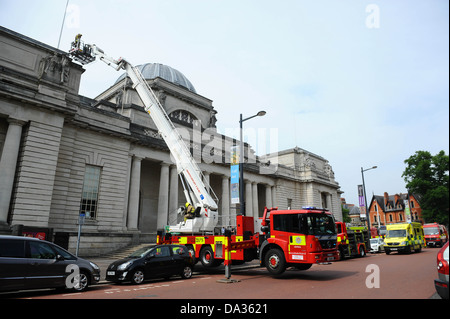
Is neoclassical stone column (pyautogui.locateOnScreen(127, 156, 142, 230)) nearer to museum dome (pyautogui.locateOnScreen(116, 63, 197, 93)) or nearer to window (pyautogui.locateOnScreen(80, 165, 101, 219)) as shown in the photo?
window (pyautogui.locateOnScreen(80, 165, 101, 219))

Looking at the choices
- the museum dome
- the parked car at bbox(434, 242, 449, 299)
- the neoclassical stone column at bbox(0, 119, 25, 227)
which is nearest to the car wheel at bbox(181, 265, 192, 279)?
the parked car at bbox(434, 242, 449, 299)

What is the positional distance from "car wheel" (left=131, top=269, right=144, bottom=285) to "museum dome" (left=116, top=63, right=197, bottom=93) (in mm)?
32130

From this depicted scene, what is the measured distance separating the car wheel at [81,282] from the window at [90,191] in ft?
46.0

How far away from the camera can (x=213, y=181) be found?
38.7 m

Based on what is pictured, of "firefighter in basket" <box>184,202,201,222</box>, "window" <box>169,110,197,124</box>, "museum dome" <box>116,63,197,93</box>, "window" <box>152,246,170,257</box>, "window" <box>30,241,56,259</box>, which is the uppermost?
"museum dome" <box>116,63,197,93</box>

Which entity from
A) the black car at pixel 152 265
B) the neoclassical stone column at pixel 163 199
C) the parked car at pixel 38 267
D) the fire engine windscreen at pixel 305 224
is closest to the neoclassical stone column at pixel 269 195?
the neoclassical stone column at pixel 163 199

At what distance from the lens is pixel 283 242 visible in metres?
11.9

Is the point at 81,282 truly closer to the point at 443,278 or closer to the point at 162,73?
the point at 443,278

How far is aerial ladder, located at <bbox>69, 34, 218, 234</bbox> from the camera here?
50.4ft

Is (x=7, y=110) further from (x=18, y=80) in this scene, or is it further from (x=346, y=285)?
(x=346, y=285)

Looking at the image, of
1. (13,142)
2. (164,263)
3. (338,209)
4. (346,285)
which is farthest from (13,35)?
(338,209)

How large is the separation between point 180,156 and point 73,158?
1028 centimetres
